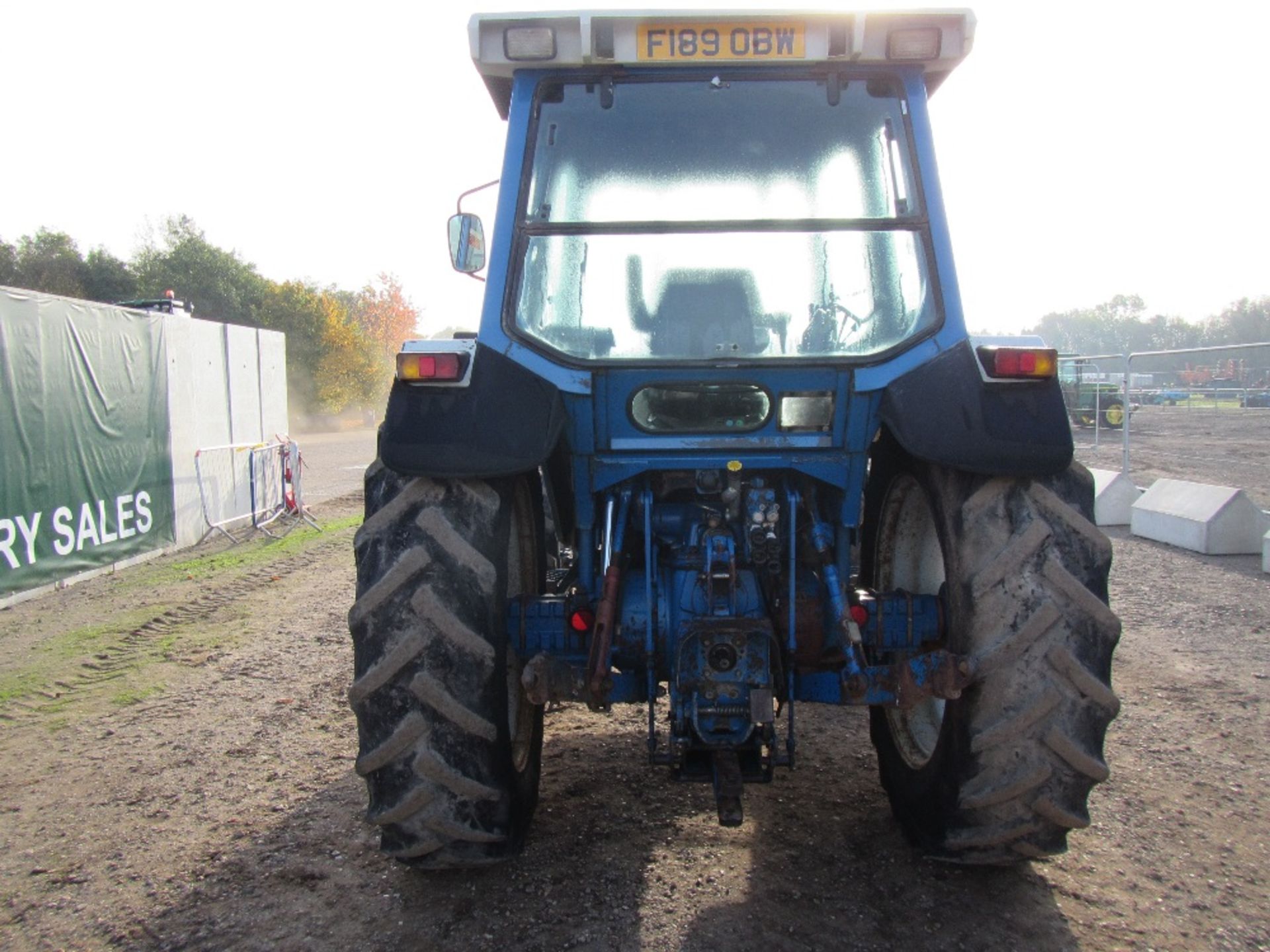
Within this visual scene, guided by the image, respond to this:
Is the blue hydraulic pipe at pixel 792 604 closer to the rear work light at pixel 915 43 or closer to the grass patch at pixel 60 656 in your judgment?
the rear work light at pixel 915 43

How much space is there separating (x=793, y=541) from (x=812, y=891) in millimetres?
1121

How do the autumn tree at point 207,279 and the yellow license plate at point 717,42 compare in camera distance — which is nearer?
the yellow license plate at point 717,42

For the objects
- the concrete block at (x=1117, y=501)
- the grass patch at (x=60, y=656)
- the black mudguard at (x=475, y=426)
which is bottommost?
the grass patch at (x=60, y=656)

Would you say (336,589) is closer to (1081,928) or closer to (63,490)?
(63,490)

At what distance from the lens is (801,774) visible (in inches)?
158

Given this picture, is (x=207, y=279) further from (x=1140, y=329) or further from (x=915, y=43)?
(x=1140, y=329)

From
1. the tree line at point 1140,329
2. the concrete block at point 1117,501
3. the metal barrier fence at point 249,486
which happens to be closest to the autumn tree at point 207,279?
the metal barrier fence at point 249,486

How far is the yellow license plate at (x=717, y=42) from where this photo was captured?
3.12m

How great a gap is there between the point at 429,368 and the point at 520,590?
0.98 metres

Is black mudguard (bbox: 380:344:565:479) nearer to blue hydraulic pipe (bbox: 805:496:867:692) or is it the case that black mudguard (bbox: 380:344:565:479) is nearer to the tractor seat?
the tractor seat

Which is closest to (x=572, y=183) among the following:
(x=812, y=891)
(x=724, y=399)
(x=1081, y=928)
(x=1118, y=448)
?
(x=724, y=399)

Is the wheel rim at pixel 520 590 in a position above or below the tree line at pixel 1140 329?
below

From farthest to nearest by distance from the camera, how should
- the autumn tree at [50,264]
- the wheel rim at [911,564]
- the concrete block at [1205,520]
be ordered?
the autumn tree at [50,264] < the concrete block at [1205,520] < the wheel rim at [911,564]

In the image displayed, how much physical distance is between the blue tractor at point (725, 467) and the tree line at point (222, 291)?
37.1 m
